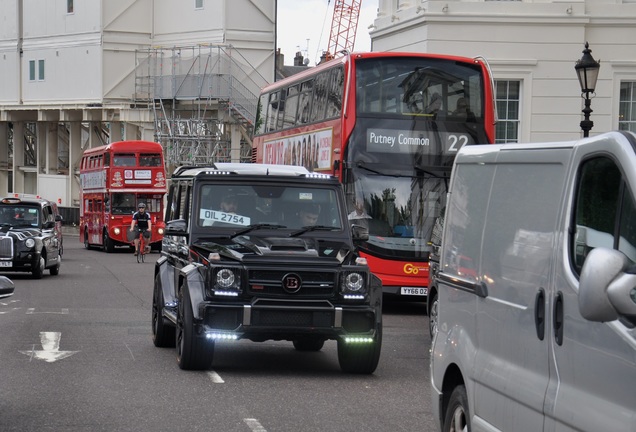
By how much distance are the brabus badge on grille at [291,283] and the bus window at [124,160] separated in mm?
37036

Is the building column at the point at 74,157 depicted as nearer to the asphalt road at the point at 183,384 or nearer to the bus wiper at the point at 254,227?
the asphalt road at the point at 183,384

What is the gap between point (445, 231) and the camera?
758cm

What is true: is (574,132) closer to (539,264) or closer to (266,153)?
(266,153)

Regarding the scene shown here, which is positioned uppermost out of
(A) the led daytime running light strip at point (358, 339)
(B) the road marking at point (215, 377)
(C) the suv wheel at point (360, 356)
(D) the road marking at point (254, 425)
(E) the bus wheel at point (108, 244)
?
(A) the led daytime running light strip at point (358, 339)

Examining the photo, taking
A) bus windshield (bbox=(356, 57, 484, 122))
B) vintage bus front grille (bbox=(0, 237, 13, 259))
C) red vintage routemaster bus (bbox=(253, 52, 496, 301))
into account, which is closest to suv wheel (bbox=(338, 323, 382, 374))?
vintage bus front grille (bbox=(0, 237, 13, 259))

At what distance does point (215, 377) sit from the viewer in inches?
455

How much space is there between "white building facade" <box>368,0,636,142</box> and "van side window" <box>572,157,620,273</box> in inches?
1047

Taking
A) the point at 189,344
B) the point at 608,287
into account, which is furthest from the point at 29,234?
the point at 608,287

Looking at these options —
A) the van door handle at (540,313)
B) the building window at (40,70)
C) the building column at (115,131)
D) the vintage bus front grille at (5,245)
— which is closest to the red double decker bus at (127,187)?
the building column at (115,131)

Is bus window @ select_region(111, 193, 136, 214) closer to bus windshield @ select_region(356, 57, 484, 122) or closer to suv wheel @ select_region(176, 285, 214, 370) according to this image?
bus windshield @ select_region(356, 57, 484, 122)

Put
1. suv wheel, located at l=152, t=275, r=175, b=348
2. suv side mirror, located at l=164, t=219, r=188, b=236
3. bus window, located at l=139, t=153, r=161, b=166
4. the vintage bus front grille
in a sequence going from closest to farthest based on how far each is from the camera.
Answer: suv side mirror, located at l=164, t=219, r=188, b=236
the vintage bus front grille
suv wheel, located at l=152, t=275, r=175, b=348
bus window, located at l=139, t=153, r=161, b=166

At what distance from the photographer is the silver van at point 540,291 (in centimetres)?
461

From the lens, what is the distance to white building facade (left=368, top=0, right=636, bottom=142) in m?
31.6

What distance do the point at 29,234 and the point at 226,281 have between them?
1697cm
